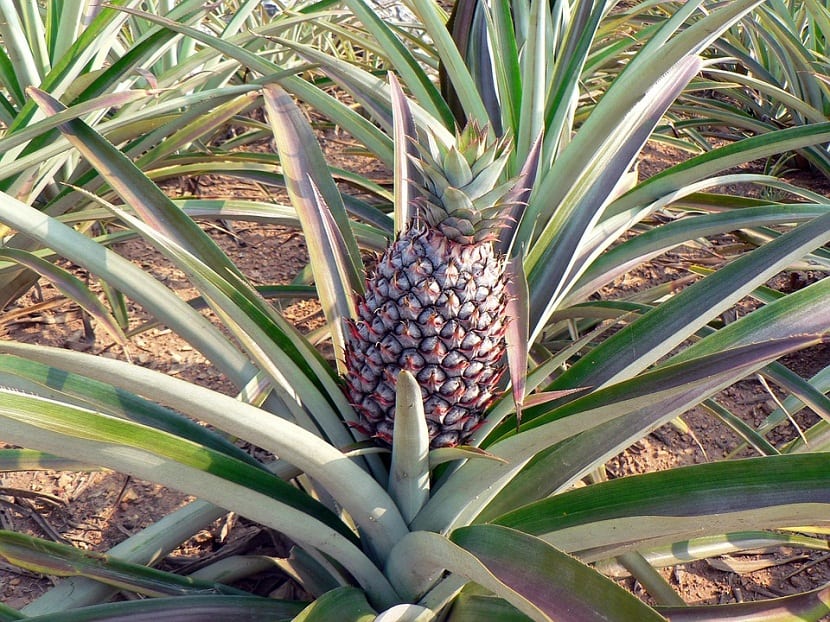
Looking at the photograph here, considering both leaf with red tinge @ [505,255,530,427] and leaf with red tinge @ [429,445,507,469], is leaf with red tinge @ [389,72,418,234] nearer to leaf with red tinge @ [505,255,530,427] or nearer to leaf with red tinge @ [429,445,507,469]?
leaf with red tinge @ [505,255,530,427]

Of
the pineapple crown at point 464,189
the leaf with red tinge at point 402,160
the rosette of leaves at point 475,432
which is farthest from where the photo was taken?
the leaf with red tinge at point 402,160

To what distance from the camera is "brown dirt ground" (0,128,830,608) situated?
4.59ft

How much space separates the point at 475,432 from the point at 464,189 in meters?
0.34

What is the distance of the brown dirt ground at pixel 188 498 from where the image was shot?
140 cm

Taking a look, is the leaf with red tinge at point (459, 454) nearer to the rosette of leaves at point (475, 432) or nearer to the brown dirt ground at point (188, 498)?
the rosette of leaves at point (475, 432)

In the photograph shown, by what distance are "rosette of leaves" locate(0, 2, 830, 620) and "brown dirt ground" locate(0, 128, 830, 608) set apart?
21 centimetres

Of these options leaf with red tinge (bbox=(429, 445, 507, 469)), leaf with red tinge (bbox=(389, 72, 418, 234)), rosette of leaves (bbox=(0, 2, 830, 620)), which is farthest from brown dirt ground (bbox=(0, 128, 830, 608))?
leaf with red tinge (bbox=(389, 72, 418, 234))

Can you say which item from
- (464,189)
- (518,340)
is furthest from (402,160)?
(518,340)

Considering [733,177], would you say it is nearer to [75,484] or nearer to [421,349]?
[421,349]

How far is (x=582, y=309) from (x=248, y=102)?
0.93m

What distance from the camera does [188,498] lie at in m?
1.52

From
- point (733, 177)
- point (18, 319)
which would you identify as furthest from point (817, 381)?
point (18, 319)

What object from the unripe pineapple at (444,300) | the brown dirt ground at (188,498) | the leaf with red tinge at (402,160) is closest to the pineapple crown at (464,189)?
the unripe pineapple at (444,300)

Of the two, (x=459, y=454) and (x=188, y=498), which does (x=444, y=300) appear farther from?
(x=188, y=498)
